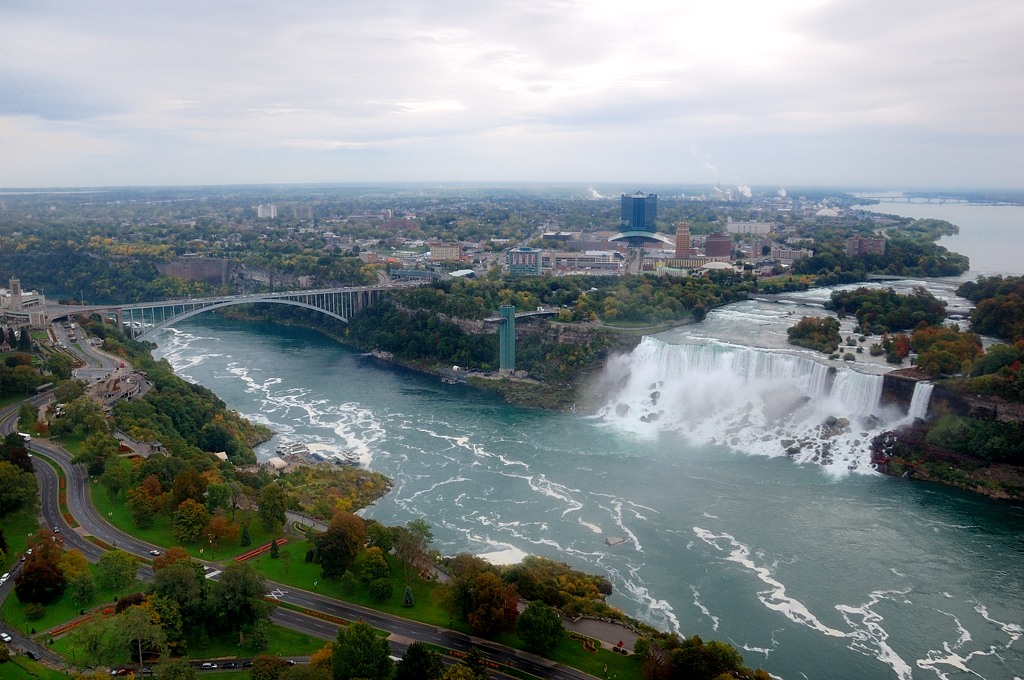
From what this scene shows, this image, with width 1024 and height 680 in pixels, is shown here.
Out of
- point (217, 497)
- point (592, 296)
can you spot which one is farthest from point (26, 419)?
point (592, 296)

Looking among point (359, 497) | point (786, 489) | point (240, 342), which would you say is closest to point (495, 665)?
point (359, 497)

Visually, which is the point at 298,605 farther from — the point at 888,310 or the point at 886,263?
the point at 886,263

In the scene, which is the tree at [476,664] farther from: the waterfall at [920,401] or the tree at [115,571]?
the waterfall at [920,401]

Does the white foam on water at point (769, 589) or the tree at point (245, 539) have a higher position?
the tree at point (245, 539)

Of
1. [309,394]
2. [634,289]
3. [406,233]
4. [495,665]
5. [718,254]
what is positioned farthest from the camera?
[406,233]

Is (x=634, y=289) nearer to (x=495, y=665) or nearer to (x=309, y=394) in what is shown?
(x=309, y=394)

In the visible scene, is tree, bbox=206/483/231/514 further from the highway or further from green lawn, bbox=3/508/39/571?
green lawn, bbox=3/508/39/571

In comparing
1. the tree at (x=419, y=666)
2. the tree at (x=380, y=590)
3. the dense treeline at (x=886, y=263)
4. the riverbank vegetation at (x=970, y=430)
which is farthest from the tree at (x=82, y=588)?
the dense treeline at (x=886, y=263)
